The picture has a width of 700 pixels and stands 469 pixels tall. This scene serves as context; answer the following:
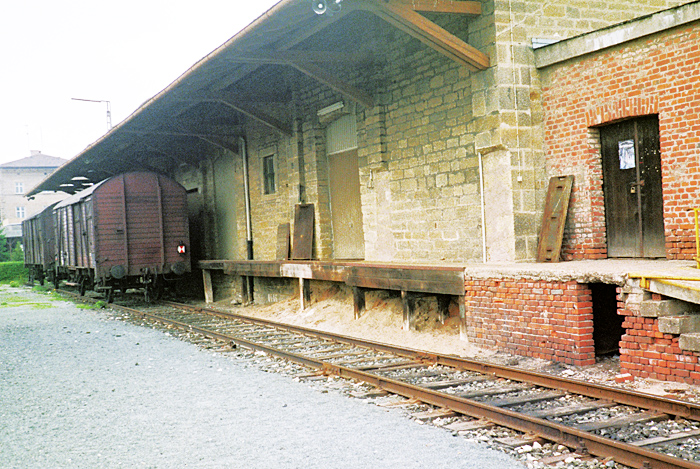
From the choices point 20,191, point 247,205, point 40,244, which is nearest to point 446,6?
point 247,205

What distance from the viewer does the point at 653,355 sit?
6215mm

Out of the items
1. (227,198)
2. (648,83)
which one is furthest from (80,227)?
(648,83)

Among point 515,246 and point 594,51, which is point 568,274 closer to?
point 515,246

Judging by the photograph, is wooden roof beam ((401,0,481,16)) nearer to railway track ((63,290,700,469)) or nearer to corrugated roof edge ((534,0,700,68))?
corrugated roof edge ((534,0,700,68))

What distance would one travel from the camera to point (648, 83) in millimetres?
8102

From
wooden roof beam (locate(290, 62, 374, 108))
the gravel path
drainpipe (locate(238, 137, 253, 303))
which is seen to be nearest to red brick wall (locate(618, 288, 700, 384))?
the gravel path

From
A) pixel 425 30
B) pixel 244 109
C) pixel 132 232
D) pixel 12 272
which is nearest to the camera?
pixel 425 30

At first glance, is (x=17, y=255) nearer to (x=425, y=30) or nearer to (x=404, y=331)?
(x=404, y=331)

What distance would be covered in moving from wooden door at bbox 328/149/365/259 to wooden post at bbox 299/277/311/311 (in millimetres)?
1310

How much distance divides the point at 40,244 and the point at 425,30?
856 inches

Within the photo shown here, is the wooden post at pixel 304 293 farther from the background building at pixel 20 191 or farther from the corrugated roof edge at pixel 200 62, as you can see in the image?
the background building at pixel 20 191

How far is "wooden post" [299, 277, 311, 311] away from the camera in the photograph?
13.0 meters

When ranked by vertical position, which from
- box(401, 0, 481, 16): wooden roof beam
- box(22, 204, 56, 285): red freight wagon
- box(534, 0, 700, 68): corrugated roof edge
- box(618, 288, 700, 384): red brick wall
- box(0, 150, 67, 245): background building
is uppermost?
box(0, 150, 67, 245): background building

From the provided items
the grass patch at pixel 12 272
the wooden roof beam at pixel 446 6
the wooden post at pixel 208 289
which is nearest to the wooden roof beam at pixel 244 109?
the wooden post at pixel 208 289
